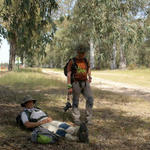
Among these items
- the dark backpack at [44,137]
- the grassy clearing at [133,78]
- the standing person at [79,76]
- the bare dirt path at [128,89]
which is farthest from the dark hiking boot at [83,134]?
the grassy clearing at [133,78]

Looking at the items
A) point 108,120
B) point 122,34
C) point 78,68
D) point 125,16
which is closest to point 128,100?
point 122,34

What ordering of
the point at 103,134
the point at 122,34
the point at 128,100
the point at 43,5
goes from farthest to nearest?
the point at 128,100 → the point at 122,34 → the point at 43,5 → the point at 103,134

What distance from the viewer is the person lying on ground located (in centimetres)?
427

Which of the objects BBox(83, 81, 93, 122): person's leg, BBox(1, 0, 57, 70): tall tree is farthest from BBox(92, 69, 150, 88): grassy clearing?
BBox(83, 81, 93, 122): person's leg

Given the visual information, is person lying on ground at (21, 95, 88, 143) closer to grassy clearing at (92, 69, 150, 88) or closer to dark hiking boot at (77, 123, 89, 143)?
dark hiking boot at (77, 123, 89, 143)

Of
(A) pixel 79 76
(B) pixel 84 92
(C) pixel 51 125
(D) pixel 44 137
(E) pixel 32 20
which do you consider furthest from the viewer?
(E) pixel 32 20

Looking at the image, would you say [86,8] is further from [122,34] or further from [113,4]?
[122,34]

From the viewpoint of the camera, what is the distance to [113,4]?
8.66 metres

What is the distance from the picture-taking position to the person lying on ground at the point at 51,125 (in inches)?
168

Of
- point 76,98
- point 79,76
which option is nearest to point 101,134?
point 76,98

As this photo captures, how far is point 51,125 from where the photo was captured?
4578 mm

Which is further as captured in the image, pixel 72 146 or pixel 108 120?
pixel 108 120

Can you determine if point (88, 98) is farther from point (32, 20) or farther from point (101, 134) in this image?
point (32, 20)

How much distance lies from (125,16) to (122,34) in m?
0.78
